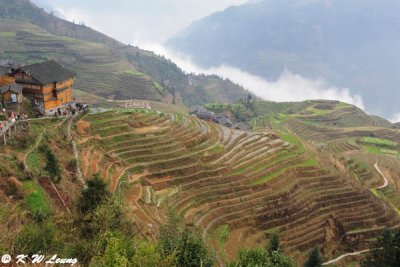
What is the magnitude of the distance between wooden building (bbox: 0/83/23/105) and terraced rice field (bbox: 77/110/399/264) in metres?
6.74

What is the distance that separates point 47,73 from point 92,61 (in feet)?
328

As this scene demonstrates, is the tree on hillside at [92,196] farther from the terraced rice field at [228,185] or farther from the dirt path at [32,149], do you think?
the terraced rice field at [228,185]

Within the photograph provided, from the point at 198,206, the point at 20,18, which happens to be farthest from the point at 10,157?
the point at 20,18

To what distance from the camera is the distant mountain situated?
396ft

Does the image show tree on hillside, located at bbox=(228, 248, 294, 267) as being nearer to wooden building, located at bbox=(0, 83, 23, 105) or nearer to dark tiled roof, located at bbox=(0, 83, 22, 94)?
wooden building, located at bbox=(0, 83, 23, 105)

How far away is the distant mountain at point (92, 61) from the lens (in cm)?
12081

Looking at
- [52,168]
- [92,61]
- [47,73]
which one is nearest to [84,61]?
[92,61]

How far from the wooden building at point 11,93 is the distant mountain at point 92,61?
82.0 metres

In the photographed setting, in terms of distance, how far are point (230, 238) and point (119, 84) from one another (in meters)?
97.5

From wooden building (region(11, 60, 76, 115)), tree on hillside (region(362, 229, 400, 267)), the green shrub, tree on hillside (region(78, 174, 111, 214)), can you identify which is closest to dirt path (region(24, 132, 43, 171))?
tree on hillside (region(78, 174, 111, 214))

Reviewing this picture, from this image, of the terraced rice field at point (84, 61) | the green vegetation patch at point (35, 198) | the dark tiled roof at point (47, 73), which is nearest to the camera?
the green vegetation patch at point (35, 198)

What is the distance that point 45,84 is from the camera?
36.8 m

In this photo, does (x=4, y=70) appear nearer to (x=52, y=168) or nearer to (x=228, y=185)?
(x=52, y=168)

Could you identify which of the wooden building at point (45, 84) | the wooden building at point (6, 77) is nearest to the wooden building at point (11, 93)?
the wooden building at point (45, 84)
